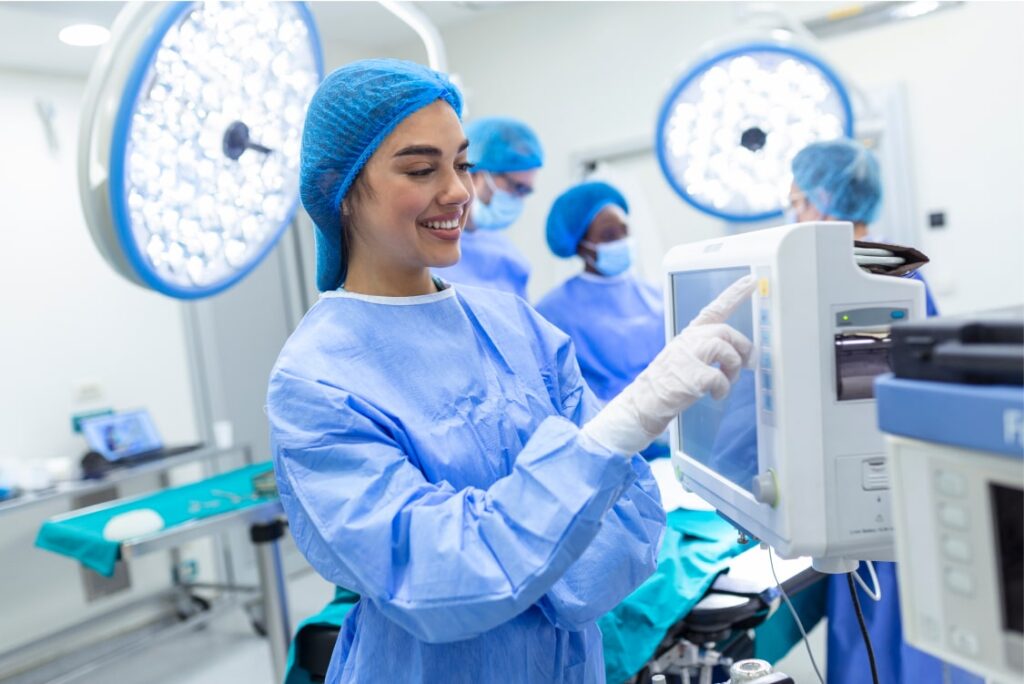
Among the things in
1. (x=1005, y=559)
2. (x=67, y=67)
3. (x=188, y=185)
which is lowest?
(x=1005, y=559)

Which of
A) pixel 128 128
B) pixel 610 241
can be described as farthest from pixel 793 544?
pixel 610 241

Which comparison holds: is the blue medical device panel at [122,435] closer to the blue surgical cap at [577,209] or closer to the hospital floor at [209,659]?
the hospital floor at [209,659]

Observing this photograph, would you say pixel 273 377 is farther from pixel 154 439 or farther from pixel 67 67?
pixel 67 67

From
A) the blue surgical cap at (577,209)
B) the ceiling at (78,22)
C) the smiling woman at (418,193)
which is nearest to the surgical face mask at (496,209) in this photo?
the blue surgical cap at (577,209)

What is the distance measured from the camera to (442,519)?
0.88 metres

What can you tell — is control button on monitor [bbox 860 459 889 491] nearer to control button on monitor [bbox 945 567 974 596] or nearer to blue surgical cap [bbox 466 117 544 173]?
control button on monitor [bbox 945 567 974 596]

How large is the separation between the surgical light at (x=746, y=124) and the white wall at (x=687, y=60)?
98 cm

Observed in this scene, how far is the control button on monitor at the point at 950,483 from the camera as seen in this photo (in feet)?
2.08

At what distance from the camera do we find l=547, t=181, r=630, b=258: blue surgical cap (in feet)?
9.06

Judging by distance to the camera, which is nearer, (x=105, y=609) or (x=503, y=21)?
(x=105, y=609)

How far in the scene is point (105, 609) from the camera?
370cm

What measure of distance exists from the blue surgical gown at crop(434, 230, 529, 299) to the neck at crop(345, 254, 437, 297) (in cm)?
130

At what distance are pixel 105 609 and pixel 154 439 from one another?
0.79 meters

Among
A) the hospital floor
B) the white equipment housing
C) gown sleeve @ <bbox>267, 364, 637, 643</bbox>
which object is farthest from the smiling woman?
the hospital floor
